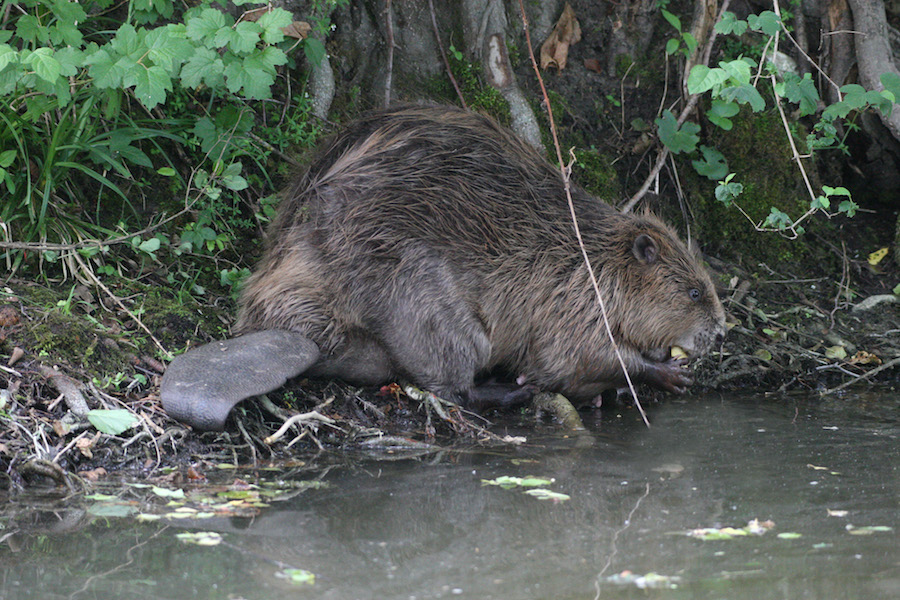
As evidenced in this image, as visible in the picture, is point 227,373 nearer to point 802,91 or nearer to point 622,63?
point 802,91

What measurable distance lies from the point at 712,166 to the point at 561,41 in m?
1.01

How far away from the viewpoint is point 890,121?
4.67 meters

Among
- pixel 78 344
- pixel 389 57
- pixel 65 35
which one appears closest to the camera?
pixel 78 344

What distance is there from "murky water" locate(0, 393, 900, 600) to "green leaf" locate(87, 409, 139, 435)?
473 mm

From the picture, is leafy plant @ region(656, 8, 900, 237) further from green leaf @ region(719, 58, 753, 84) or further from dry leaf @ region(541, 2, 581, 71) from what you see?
dry leaf @ region(541, 2, 581, 71)

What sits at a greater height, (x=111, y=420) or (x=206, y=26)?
(x=206, y=26)

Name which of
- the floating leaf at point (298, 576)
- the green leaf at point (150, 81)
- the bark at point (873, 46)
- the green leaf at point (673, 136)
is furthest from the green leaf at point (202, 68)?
the bark at point (873, 46)

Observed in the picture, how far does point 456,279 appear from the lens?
3.44 m

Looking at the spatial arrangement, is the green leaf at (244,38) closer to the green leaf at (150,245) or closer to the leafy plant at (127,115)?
the leafy plant at (127,115)

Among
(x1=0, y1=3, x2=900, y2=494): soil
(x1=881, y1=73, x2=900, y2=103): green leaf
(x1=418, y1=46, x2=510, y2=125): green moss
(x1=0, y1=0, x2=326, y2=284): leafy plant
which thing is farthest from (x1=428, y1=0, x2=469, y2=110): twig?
(x1=881, y1=73, x2=900, y2=103): green leaf

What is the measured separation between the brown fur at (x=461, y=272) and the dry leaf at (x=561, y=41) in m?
1.20

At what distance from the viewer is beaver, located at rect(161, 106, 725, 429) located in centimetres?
332

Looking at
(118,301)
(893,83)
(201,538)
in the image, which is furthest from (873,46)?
(201,538)

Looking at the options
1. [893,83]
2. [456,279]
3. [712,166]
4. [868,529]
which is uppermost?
[893,83]
